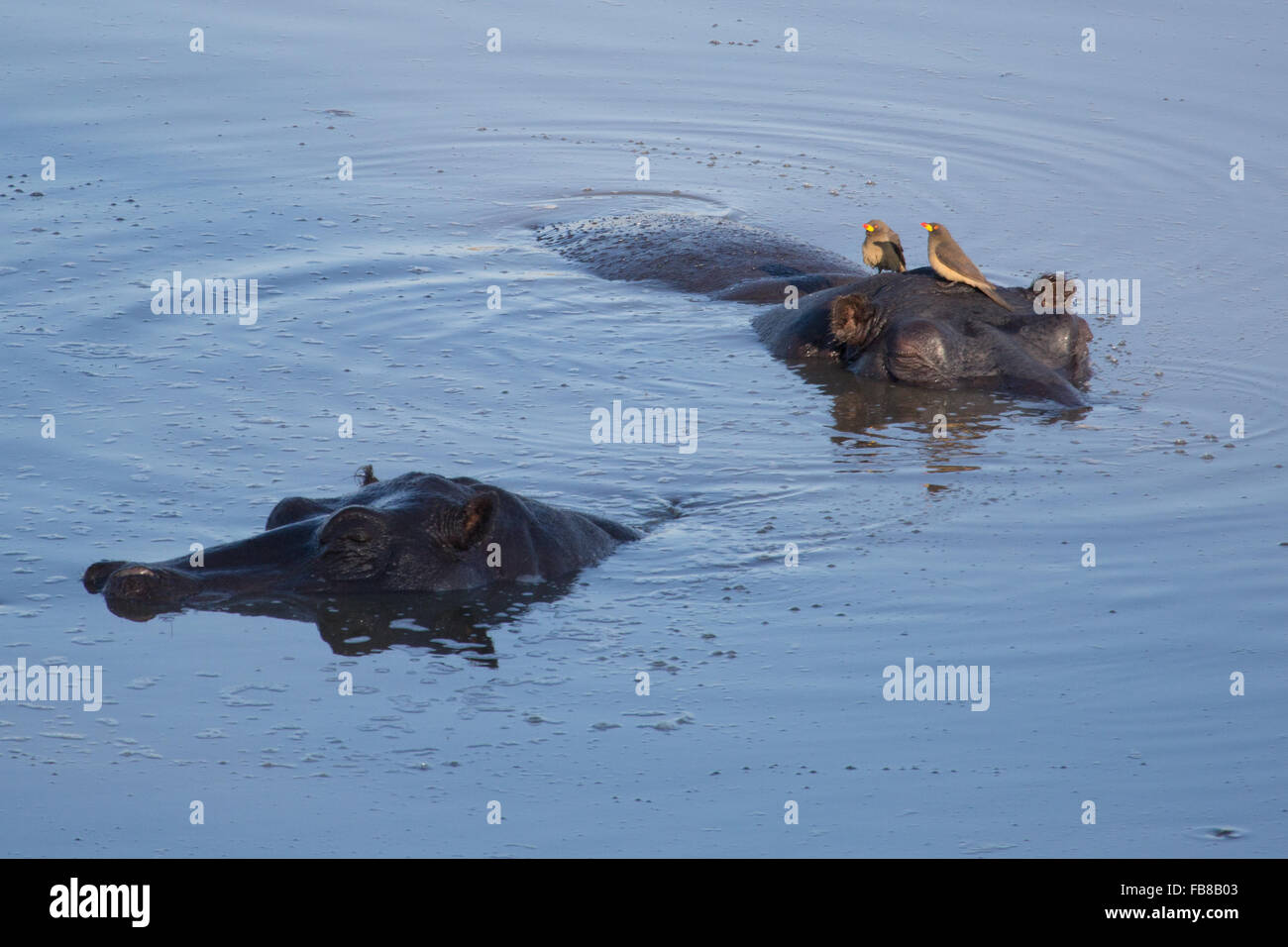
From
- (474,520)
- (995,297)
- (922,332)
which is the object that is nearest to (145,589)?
(474,520)

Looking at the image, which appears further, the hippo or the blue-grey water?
the hippo

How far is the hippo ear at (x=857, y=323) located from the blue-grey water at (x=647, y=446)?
0.52 meters

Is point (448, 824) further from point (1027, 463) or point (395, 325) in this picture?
point (395, 325)

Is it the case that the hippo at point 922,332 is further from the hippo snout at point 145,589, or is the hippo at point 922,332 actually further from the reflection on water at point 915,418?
the hippo snout at point 145,589

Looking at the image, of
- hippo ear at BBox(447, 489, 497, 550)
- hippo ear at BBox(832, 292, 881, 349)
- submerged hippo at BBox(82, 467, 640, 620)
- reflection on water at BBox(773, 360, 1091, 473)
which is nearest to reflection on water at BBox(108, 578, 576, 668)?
submerged hippo at BBox(82, 467, 640, 620)

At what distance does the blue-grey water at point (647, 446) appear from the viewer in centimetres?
698

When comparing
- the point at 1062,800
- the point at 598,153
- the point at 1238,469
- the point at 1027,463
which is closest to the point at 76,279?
the point at 598,153

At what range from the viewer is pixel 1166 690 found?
7.99m

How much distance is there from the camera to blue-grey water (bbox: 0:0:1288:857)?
275 inches

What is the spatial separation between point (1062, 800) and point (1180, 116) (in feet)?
48.5

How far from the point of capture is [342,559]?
27.7 feet

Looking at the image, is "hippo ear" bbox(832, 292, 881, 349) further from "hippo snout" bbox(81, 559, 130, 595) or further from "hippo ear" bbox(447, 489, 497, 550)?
"hippo snout" bbox(81, 559, 130, 595)

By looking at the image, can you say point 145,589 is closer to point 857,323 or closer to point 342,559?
point 342,559

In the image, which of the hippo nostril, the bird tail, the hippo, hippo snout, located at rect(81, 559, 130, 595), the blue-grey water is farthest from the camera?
the bird tail
